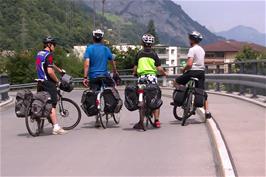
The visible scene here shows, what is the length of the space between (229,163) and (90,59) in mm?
5150

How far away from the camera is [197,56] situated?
38.4ft

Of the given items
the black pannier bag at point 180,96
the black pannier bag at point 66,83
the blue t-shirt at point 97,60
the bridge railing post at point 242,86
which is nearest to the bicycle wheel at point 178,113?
the black pannier bag at point 180,96

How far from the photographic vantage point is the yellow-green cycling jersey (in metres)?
11.4

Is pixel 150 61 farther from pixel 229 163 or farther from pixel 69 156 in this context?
pixel 229 163

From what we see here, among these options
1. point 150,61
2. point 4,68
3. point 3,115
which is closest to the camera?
point 150,61

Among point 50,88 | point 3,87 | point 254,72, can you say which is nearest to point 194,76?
point 50,88

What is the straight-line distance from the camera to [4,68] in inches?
3981

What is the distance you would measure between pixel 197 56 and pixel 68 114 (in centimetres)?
285

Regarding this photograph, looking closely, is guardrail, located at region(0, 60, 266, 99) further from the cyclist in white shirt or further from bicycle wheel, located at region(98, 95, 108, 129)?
bicycle wheel, located at region(98, 95, 108, 129)

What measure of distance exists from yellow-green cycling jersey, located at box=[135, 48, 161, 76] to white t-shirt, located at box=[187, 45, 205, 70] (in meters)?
0.72

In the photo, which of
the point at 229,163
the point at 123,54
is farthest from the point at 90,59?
the point at 123,54

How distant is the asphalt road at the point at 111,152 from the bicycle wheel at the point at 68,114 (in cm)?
23

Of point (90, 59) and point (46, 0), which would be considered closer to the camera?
point (90, 59)

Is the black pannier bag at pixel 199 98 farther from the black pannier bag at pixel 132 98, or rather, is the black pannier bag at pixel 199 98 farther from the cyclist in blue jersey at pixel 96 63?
the cyclist in blue jersey at pixel 96 63
